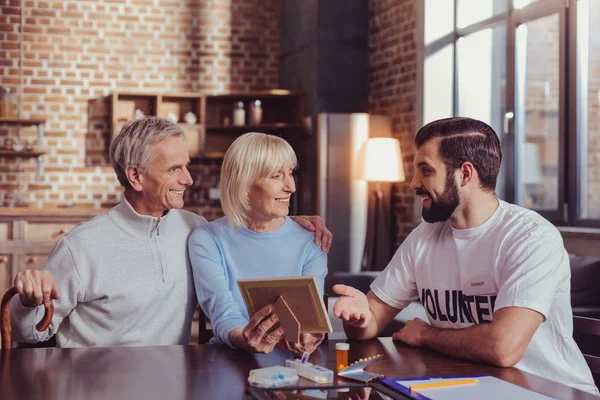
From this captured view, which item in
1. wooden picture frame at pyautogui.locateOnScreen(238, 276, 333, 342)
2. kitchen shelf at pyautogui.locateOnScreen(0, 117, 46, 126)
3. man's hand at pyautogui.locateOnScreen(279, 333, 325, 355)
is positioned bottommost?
man's hand at pyautogui.locateOnScreen(279, 333, 325, 355)

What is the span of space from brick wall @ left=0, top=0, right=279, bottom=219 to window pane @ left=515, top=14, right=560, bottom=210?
3167mm

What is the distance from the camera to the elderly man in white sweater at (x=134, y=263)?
2.27 metres

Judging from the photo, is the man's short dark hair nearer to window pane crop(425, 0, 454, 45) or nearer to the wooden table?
the wooden table

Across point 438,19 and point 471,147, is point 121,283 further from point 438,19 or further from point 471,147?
point 438,19

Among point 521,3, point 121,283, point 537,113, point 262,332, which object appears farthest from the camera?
point 521,3

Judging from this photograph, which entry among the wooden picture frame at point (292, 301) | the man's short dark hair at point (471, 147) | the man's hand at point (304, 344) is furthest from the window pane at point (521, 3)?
the wooden picture frame at point (292, 301)

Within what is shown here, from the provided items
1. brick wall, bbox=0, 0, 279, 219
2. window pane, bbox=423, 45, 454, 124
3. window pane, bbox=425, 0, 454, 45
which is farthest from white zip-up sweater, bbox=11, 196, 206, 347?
brick wall, bbox=0, 0, 279, 219

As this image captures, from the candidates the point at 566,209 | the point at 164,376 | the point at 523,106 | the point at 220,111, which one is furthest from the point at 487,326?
the point at 220,111

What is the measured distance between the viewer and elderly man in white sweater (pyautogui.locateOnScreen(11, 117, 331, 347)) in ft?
7.43

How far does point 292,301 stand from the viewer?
175cm

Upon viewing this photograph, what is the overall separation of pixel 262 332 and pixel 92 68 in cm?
585

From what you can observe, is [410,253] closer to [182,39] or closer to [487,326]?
[487,326]

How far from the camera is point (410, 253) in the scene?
229cm

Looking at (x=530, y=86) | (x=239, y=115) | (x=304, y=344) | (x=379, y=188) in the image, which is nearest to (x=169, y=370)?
(x=304, y=344)
